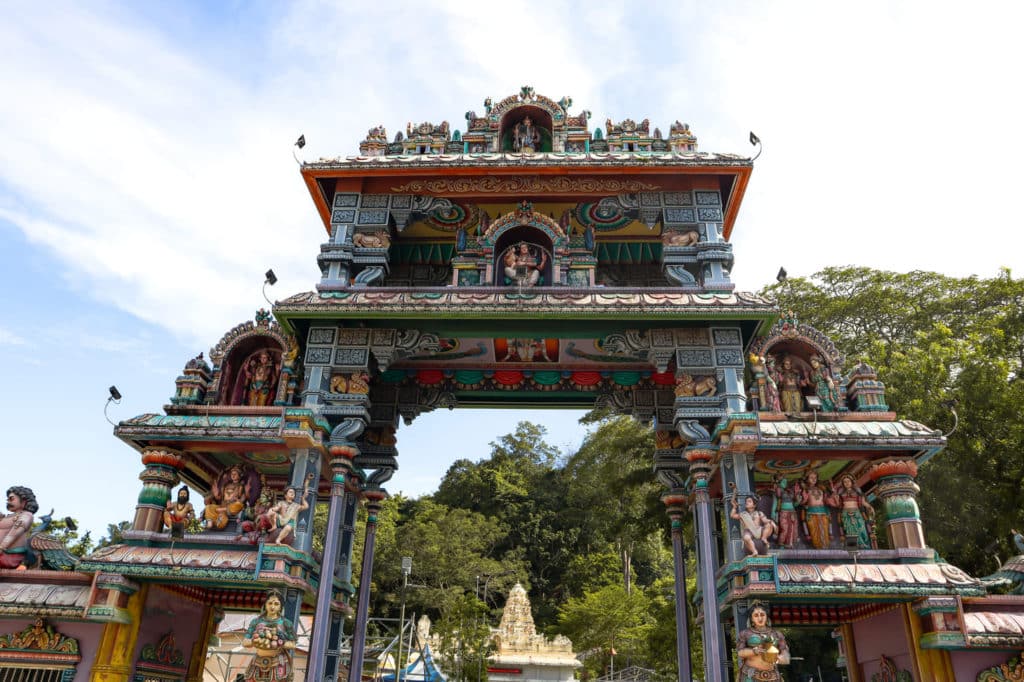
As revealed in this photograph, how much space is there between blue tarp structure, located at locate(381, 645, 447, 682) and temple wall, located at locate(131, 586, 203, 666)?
1409cm

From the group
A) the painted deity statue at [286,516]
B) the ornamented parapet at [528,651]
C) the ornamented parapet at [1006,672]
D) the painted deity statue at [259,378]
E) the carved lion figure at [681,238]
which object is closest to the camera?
the ornamented parapet at [1006,672]

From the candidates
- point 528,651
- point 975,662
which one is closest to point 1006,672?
point 975,662

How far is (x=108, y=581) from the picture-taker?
1038 centimetres

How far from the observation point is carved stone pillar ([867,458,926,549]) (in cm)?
1041

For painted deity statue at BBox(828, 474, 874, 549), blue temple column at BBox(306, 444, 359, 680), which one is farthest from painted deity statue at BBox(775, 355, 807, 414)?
blue temple column at BBox(306, 444, 359, 680)

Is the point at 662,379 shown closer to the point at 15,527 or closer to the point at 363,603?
the point at 363,603

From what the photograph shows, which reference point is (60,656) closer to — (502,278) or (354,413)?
(354,413)

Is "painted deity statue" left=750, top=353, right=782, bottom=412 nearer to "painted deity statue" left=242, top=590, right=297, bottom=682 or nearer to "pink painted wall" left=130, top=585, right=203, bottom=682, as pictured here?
"painted deity statue" left=242, top=590, right=297, bottom=682

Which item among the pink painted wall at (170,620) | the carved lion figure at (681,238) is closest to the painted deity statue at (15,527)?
the pink painted wall at (170,620)

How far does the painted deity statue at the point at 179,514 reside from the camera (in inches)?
449

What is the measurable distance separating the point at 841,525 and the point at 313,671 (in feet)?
29.1

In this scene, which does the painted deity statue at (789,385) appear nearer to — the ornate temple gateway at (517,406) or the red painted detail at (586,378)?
the ornate temple gateway at (517,406)

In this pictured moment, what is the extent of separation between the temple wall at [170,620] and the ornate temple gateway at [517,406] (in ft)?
0.17

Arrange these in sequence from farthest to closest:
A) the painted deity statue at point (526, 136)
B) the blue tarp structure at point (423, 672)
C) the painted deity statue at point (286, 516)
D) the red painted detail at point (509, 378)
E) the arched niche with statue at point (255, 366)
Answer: the blue tarp structure at point (423, 672)
the red painted detail at point (509, 378)
the painted deity statue at point (526, 136)
the arched niche with statue at point (255, 366)
the painted deity statue at point (286, 516)
